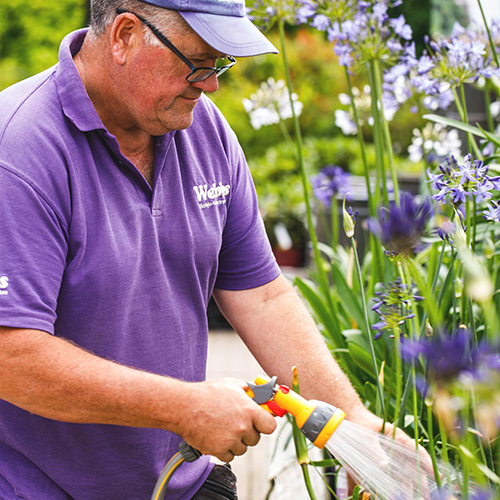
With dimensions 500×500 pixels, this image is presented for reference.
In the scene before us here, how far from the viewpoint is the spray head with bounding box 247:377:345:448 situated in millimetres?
1292

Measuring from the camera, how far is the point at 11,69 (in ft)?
35.1

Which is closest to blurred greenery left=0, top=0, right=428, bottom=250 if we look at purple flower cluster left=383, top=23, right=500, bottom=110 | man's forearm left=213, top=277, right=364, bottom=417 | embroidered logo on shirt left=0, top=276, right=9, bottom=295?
purple flower cluster left=383, top=23, right=500, bottom=110

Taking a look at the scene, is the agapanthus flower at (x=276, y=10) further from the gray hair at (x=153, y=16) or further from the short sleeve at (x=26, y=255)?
the short sleeve at (x=26, y=255)

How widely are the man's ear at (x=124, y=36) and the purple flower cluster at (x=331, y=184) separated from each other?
2.08 metres

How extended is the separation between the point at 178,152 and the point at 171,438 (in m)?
0.72

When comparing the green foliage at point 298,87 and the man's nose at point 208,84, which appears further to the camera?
the green foliage at point 298,87

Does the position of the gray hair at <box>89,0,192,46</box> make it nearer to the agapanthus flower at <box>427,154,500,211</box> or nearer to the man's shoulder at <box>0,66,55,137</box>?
the man's shoulder at <box>0,66,55,137</box>

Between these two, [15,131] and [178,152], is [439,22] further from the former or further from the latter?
[15,131]

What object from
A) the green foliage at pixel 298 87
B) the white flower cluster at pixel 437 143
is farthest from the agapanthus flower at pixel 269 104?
the green foliage at pixel 298 87

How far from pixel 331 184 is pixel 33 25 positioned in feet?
34.6

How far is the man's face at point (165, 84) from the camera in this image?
4.87ft

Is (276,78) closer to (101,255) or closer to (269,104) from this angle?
(269,104)

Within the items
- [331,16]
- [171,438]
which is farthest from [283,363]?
[331,16]

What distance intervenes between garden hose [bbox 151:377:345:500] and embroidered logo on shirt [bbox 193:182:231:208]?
54 cm
